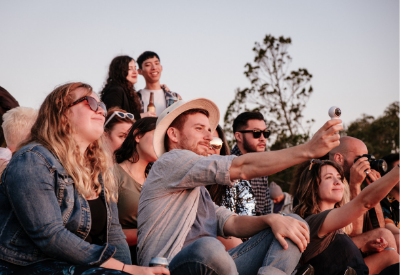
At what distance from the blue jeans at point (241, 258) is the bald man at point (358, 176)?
1.92 meters

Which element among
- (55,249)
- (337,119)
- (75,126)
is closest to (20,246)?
(55,249)

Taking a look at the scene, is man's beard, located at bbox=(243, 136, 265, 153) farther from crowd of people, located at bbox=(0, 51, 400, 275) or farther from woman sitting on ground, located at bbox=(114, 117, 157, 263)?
woman sitting on ground, located at bbox=(114, 117, 157, 263)

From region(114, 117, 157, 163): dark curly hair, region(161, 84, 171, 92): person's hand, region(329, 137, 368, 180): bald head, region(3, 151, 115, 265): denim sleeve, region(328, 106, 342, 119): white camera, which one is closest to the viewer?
region(3, 151, 115, 265): denim sleeve

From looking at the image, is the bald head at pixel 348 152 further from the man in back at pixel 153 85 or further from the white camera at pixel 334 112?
the white camera at pixel 334 112

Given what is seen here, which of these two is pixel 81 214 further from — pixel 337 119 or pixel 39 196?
pixel 337 119

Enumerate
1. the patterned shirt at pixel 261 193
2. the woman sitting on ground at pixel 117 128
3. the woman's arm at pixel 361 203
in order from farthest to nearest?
the patterned shirt at pixel 261 193
the woman sitting on ground at pixel 117 128
the woman's arm at pixel 361 203

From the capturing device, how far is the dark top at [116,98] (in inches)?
224

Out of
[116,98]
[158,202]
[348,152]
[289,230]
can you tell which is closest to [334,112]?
[289,230]

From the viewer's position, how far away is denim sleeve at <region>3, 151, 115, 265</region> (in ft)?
7.34

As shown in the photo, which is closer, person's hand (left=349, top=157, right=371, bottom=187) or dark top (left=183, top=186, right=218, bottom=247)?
dark top (left=183, top=186, right=218, bottom=247)

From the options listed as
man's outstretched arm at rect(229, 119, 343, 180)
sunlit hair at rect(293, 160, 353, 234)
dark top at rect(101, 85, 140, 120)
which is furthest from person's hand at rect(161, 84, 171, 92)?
man's outstretched arm at rect(229, 119, 343, 180)

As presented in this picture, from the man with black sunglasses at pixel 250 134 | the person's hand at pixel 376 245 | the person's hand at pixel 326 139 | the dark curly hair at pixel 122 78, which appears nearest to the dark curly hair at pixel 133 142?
the dark curly hair at pixel 122 78

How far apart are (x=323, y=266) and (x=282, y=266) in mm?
1073

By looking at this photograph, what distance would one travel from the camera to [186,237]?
287cm
